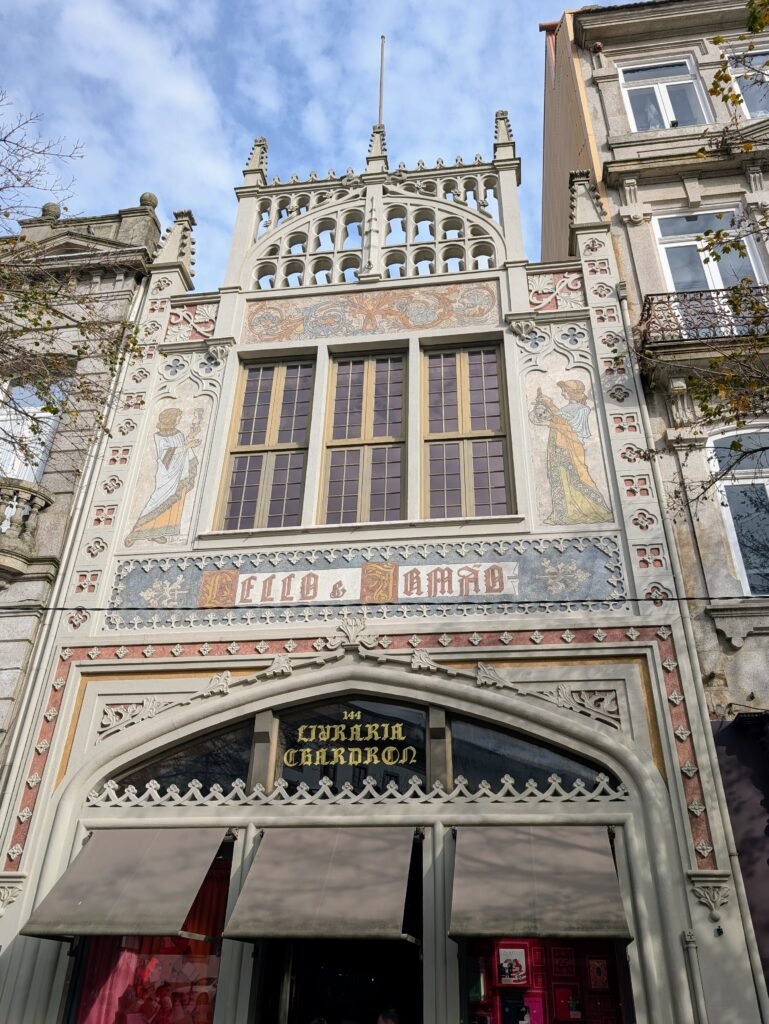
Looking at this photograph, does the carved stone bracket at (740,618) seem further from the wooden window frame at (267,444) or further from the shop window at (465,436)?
the wooden window frame at (267,444)

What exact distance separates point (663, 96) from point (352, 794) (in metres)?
15.5

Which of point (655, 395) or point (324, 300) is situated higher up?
point (324, 300)

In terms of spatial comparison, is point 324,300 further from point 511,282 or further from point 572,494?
point 572,494

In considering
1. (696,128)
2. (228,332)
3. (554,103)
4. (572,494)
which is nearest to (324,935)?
(572,494)

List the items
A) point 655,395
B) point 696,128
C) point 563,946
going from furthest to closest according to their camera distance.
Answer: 1. point 696,128
2. point 655,395
3. point 563,946

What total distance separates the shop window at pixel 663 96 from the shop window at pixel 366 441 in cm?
832

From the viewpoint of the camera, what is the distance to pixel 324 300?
14016 millimetres

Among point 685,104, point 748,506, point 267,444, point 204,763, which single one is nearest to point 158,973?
point 204,763

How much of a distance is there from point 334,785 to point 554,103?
19.4m

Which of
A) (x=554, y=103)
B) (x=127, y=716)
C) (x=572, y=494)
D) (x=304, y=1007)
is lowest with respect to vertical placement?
(x=304, y=1007)

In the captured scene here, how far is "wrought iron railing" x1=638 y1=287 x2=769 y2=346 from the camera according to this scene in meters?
12.2

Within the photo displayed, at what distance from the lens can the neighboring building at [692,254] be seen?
9.55 metres

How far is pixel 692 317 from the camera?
12641 millimetres

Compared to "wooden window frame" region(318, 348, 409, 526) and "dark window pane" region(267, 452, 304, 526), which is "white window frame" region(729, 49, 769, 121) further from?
"dark window pane" region(267, 452, 304, 526)
